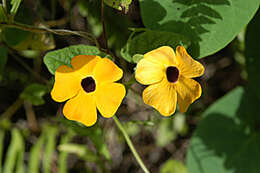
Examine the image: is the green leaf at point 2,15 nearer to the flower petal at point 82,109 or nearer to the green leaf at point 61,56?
the green leaf at point 61,56

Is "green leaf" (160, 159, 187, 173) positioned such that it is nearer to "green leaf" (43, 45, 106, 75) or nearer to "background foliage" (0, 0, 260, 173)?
"background foliage" (0, 0, 260, 173)

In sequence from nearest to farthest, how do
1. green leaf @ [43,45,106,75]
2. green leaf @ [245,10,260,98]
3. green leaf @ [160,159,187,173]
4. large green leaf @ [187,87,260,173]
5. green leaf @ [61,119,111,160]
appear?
green leaf @ [43,45,106,75], green leaf @ [61,119,111,160], green leaf @ [245,10,260,98], large green leaf @ [187,87,260,173], green leaf @ [160,159,187,173]

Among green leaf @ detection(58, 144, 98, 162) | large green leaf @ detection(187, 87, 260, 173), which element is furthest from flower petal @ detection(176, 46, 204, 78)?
green leaf @ detection(58, 144, 98, 162)

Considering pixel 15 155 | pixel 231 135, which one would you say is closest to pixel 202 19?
pixel 231 135

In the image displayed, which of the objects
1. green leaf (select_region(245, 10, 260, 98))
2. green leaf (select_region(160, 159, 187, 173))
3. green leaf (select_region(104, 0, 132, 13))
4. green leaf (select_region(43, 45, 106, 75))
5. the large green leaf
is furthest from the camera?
green leaf (select_region(160, 159, 187, 173))

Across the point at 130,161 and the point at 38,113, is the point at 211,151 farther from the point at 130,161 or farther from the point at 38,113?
the point at 38,113

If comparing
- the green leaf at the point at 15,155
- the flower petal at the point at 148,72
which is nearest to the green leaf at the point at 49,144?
the green leaf at the point at 15,155

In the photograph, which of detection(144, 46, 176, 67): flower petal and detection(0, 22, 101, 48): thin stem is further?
detection(0, 22, 101, 48): thin stem
